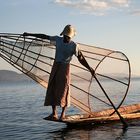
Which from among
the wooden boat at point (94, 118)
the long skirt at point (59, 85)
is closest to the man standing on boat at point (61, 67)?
the long skirt at point (59, 85)

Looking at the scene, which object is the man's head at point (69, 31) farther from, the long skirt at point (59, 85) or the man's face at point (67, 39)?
the long skirt at point (59, 85)

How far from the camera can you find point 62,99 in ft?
40.1

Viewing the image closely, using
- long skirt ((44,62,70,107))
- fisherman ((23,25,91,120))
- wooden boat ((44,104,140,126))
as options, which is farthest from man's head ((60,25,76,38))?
wooden boat ((44,104,140,126))

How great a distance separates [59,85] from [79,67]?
178cm

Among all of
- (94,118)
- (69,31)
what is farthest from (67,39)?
(94,118)

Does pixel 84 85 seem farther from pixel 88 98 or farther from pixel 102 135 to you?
pixel 102 135

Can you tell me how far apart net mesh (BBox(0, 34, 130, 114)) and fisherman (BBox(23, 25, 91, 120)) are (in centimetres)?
112

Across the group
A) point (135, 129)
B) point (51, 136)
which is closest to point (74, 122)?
point (51, 136)

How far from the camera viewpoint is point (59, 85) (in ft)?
39.8

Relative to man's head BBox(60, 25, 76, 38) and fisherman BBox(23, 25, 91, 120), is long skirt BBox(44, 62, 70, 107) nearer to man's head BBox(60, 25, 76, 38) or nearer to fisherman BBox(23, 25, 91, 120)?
fisherman BBox(23, 25, 91, 120)

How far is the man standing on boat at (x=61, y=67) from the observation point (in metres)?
11.7

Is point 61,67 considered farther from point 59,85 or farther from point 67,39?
point 67,39

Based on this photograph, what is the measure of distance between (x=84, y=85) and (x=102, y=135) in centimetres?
221

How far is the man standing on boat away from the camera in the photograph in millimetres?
11734
